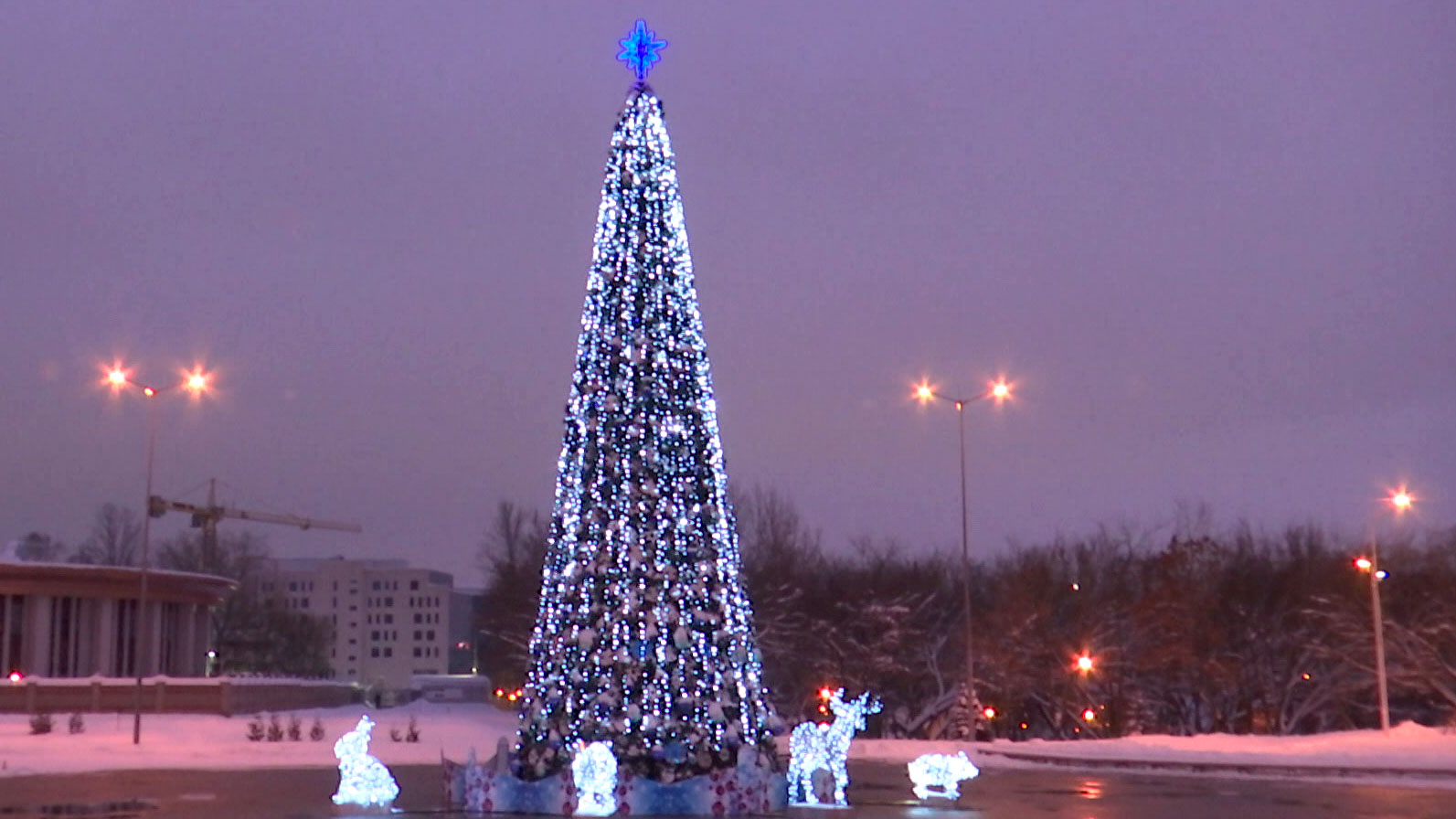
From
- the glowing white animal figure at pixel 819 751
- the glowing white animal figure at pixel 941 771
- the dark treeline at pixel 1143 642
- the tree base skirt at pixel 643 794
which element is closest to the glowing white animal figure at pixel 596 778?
the tree base skirt at pixel 643 794

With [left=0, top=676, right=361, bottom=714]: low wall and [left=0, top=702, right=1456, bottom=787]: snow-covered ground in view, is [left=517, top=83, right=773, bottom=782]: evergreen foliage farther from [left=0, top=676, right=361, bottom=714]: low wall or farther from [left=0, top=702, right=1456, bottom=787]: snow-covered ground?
[left=0, top=676, right=361, bottom=714]: low wall

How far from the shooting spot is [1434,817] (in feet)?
67.2

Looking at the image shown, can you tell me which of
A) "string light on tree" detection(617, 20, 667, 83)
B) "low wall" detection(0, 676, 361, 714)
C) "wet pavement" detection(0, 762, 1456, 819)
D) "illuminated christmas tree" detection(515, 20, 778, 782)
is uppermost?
"string light on tree" detection(617, 20, 667, 83)

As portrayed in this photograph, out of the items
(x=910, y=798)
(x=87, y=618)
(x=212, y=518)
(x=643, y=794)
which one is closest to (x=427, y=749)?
(x=910, y=798)

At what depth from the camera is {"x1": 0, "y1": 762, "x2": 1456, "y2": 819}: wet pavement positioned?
20.8m

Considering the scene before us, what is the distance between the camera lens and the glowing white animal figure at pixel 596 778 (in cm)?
1870

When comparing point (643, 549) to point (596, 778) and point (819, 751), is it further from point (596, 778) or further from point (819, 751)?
point (819, 751)

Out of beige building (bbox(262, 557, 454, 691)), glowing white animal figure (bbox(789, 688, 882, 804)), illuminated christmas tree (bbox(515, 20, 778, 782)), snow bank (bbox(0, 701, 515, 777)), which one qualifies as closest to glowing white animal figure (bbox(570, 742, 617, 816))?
illuminated christmas tree (bbox(515, 20, 778, 782))

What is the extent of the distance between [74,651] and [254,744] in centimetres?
2271

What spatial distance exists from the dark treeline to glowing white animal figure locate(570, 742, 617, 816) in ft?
81.9

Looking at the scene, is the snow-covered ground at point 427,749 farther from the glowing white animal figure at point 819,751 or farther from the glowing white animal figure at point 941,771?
the glowing white animal figure at point 819,751

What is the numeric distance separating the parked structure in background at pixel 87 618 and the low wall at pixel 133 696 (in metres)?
3.98

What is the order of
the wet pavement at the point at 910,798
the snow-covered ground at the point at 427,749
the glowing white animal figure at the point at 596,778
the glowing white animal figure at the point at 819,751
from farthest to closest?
the snow-covered ground at the point at 427,749
the glowing white animal figure at the point at 819,751
the wet pavement at the point at 910,798
the glowing white animal figure at the point at 596,778

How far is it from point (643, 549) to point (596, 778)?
2705 mm
